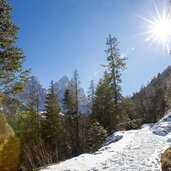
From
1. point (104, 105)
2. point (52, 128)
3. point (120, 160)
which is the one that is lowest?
point (120, 160)

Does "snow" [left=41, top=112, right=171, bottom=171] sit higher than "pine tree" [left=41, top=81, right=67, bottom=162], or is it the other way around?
"pine tree" [left=41, top=81, right=67, bottom=162]

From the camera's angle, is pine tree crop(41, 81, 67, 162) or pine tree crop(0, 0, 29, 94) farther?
pine tree crop(41, 81, 67, 162)

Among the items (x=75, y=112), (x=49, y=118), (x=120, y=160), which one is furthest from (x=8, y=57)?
(x=75, y=112)

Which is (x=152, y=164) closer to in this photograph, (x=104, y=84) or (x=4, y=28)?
(x=4, y=28)

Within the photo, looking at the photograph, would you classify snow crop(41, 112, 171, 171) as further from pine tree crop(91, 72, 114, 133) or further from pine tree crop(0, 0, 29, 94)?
pine tree crop(91, 72, 114, 133)

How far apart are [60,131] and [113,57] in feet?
43.5

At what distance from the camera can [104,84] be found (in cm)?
3994

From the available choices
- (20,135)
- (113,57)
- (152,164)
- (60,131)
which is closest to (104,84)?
(113,57)

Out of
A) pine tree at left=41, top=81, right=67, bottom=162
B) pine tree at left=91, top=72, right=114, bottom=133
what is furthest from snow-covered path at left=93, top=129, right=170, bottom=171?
pine tree at left=41, top=81, right=67, bottom=162

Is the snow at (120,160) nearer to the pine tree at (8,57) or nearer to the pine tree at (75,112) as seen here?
the pine tree at (8,57)

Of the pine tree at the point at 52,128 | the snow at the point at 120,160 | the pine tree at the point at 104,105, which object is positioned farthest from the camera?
the pine tree at the point at 104,105

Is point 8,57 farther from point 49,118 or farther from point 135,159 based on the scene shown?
point 49,118

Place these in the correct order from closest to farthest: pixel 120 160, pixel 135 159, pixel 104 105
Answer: pixel 120 160, pixel 135 159, pixel 104 105

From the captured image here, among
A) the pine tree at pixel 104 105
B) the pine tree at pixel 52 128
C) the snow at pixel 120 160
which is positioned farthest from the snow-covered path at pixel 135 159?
the pine tree at pixel 52 128
